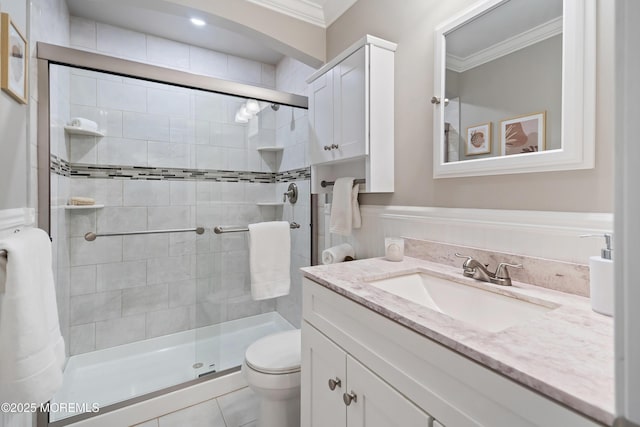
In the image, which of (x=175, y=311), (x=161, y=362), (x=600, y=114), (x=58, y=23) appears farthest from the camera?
(x=175, y=311)

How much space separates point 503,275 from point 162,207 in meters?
2.22

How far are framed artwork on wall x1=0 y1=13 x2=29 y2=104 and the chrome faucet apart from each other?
1.70 meters

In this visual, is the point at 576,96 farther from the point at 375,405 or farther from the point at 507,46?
the point at 375,405

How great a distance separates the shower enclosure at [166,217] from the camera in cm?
196

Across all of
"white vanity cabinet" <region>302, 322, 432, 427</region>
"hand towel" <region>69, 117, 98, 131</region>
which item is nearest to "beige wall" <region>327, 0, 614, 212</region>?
"white vanity cabinet" <region>302, 322, 432, 427</region>

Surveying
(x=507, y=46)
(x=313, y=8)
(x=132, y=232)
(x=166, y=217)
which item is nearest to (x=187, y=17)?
(x=313, y=8)

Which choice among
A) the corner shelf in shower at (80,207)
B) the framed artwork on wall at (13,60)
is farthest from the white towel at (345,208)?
the corner shelf in shower at (80,207)

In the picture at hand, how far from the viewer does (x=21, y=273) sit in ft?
2.87

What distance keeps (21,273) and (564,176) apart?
1.66m

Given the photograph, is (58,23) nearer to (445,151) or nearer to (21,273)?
Result: (21,273)

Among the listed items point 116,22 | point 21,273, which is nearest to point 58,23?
point 116,22

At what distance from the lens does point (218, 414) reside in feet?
5.53

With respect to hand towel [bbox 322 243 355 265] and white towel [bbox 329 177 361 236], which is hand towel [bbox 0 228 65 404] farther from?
white towel [bbox 329 177 361 236]

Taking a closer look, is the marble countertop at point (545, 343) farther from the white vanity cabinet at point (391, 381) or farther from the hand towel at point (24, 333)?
the hand towel at point (24, 333)
